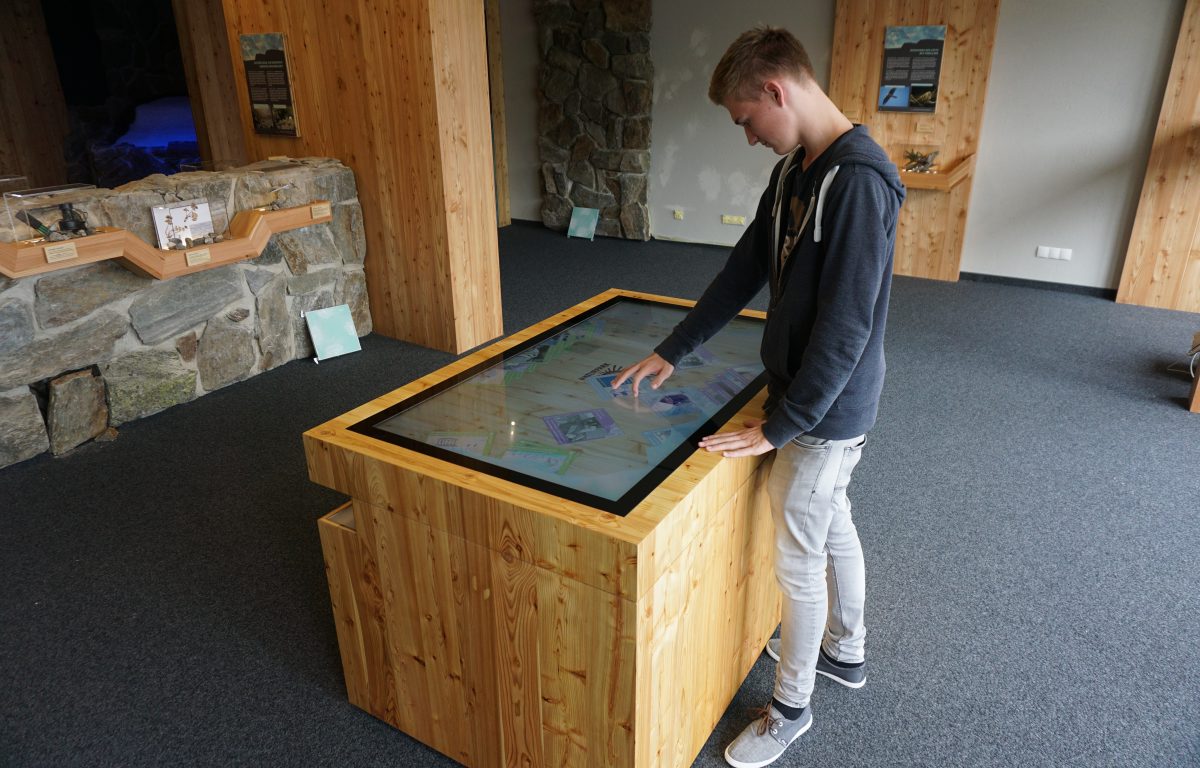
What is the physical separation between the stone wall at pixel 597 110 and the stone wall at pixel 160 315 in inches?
119

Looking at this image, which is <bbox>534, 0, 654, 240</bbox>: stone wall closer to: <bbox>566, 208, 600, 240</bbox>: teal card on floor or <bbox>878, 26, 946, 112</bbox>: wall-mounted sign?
<bbox>566, 208, 600, 240</bbox>: teal card on floor

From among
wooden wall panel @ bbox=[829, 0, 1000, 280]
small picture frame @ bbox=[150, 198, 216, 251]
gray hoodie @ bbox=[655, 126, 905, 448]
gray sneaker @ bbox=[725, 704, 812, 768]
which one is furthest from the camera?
wooden wall panel @ bbox=[829, 0, 1000, 280]

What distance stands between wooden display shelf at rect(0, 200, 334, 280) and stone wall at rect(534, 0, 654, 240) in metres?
3.24

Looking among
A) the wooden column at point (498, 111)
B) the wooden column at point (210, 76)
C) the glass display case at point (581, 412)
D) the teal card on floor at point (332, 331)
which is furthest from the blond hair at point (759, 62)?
the wooden column at point (498, 111)

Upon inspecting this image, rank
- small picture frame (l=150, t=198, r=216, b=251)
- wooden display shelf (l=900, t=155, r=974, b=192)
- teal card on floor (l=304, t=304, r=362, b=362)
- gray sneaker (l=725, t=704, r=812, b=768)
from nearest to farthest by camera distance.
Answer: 1. gray sneaker (l=725, t=704, r=812, b=768)
2. small picture frame (l=150, t=198, r=216, b=251)
3. teal card on floor (l=304, t=304, r=362, b=362)
4. wooden display shelf (l=900, t=155, r=974, b=192)

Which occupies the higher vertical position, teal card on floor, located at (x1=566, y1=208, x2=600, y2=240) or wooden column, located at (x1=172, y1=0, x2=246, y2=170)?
wooden column, located at (x1=172, y1=0, x2=246, y2=170)

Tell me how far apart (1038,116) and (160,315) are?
17.1 feet

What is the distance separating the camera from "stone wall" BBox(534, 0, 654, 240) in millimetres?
6312

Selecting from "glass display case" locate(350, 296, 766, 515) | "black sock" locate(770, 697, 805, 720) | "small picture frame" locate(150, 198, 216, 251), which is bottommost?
"black sock" locate(770, 697, 805, 720)

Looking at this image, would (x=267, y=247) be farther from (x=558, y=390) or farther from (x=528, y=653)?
(x=528, y=653)

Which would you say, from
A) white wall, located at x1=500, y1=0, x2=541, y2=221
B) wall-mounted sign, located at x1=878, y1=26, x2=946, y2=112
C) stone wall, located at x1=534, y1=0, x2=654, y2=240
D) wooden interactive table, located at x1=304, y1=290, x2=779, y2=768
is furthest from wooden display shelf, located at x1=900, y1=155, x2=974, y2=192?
wooden interactive table, located at x1=304, y1=290, x2=779, y2=768

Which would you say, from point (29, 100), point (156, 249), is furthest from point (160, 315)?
point (29, 100)

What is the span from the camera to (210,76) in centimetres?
570

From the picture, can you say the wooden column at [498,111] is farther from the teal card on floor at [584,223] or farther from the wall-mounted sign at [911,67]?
the wall-mounted sign at [911,67]
